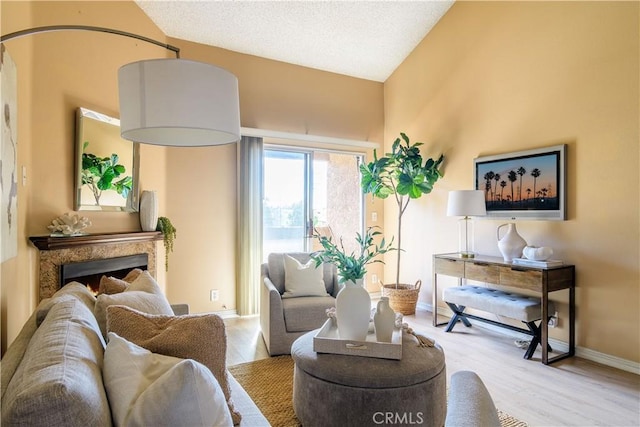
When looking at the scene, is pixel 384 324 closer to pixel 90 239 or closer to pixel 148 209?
pixel 90 239

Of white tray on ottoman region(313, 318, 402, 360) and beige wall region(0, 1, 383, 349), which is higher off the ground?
beige wall region(0, 1, 383, 349)

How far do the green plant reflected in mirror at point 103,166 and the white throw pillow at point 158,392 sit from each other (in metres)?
2.53

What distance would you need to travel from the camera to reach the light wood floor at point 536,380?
231 centimetres

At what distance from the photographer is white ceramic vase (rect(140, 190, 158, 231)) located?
12.1 ft

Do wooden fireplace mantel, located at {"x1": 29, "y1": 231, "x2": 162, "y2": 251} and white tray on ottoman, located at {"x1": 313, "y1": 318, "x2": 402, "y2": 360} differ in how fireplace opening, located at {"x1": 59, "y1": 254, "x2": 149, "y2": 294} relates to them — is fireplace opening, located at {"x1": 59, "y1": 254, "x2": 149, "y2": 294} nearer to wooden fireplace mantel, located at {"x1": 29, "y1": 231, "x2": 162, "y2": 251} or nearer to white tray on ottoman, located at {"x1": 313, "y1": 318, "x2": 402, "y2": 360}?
wooden fireplace mantel, located at {"x1": 29, "y1": 231, "x2": 162, "y2": 251}

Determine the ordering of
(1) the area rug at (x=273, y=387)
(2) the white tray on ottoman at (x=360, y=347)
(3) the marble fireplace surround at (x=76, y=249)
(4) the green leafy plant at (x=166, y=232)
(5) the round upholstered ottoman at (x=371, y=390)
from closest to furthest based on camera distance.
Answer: (5) the round upholstered ottoman at (x=371, y=390) < (2) the white tray on ottoman at (x=360, y=347) < (1) the area rug at (x=273, y=387) < (3) the marble fireplace surround at (x=76, y=249) < (4) the green leafy plant at (x=166, y=232)

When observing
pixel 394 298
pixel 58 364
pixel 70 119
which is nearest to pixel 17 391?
pixel 58 364

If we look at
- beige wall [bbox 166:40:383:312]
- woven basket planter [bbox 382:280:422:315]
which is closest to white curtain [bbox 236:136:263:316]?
beige wall [bbox 166:40:383:312]

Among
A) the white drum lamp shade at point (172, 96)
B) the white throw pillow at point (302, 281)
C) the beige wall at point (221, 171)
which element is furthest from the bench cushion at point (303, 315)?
the white drum lamp shade at point (172, 96)

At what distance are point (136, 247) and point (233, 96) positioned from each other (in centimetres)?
265

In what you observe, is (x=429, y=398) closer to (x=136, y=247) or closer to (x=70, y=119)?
(x=136, y=247)

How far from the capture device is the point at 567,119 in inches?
130

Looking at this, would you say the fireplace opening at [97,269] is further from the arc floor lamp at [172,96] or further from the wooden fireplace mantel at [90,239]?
the arc floor lamp at [172,96]

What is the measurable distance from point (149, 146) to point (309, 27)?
2292 millimetres
